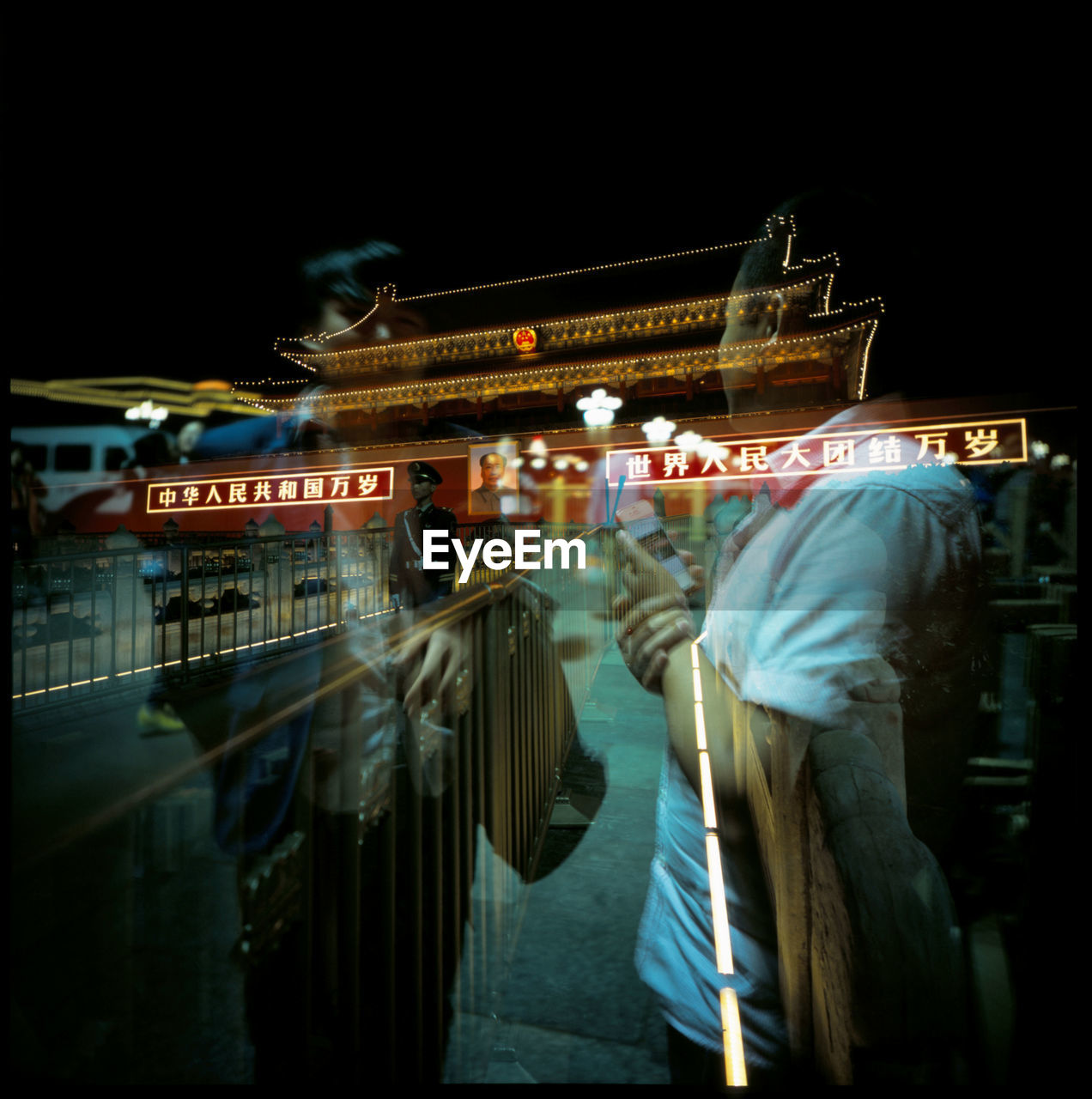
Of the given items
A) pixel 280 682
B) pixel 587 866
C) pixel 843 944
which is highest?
pixel 280 682

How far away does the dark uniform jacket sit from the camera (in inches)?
188

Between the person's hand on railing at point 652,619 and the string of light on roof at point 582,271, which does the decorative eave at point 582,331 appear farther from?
the person's hand on railing at point 652,619

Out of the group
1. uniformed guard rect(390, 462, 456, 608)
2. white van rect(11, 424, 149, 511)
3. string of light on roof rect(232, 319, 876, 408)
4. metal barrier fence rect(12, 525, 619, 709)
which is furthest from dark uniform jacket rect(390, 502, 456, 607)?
white van rect(11, 424, 149, 511)

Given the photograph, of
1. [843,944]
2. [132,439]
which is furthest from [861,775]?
[132,439]

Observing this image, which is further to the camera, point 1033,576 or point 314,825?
point 1033,576

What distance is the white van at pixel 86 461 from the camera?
1587 centimetres

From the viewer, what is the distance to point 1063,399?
9.84 m

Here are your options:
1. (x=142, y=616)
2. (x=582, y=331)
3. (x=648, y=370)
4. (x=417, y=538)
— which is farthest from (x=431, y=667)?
(x=582, y=331)

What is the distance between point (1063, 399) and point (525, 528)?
9.94 meters

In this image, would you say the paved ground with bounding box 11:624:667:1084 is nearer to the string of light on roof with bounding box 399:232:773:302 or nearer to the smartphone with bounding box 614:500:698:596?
the smartphone with bounding box 614:500:698:596

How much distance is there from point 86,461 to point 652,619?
20.3m

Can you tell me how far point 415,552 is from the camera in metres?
4.77

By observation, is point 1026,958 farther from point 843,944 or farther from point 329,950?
point 329,950

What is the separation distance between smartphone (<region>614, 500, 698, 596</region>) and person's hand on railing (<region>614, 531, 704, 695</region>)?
6 cm
